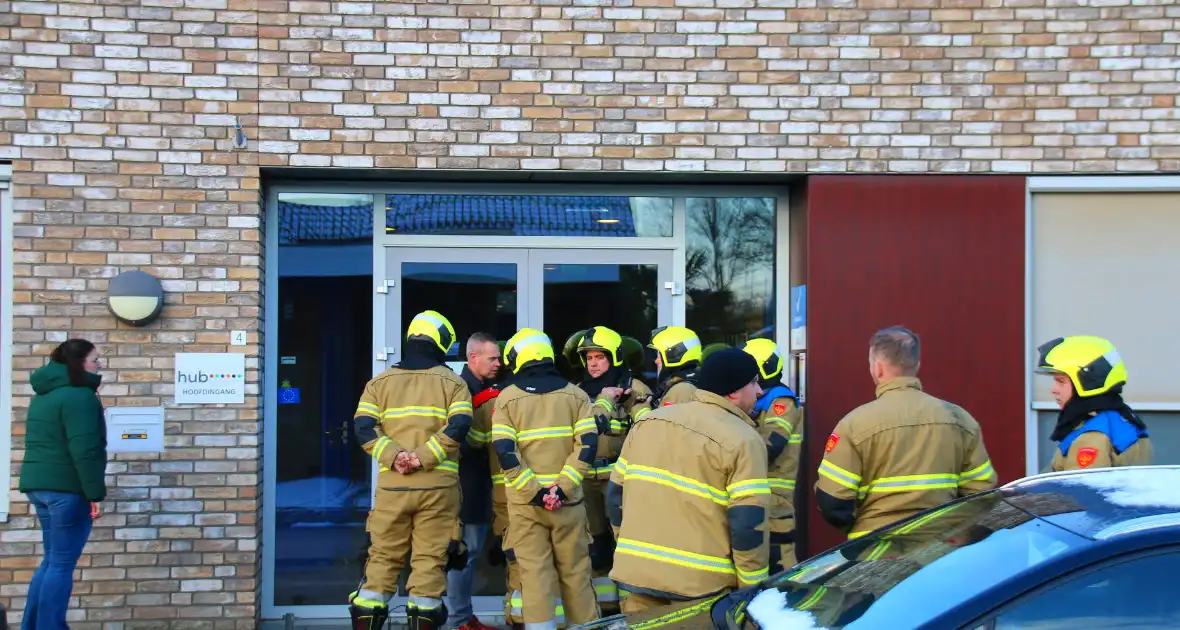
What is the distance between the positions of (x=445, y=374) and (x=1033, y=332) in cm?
381

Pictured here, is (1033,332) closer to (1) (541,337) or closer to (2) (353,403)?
(1) (541,337)

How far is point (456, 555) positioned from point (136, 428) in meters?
2.10

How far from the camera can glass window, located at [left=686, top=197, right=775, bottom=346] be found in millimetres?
7438

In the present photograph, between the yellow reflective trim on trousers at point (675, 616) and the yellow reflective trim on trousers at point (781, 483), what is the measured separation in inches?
109

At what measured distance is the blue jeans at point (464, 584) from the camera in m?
6.96

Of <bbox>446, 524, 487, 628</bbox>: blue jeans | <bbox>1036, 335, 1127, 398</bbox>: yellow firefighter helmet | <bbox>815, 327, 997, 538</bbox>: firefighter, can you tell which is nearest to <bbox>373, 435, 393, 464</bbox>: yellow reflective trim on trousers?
<bbox>446, 524, 487, 628</bbox>: blue jeans

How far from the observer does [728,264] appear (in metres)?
7.46

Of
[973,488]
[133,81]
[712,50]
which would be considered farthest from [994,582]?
[133,81]

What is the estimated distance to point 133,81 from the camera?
21.6 feet

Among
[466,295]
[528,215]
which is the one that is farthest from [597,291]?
[466,295]

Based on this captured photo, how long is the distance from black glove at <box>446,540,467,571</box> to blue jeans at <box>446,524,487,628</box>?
39 centimetres

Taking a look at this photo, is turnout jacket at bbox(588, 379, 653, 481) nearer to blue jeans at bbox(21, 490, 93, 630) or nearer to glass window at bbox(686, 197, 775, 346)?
glass window at bbox(686, 197, 775, 346)

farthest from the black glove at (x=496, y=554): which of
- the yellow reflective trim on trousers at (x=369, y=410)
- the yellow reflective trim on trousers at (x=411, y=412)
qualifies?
the yellow reflective trim on trousers at (x=369, y=410)

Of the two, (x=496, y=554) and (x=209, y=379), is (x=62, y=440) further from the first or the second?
(x=496, y=554)
